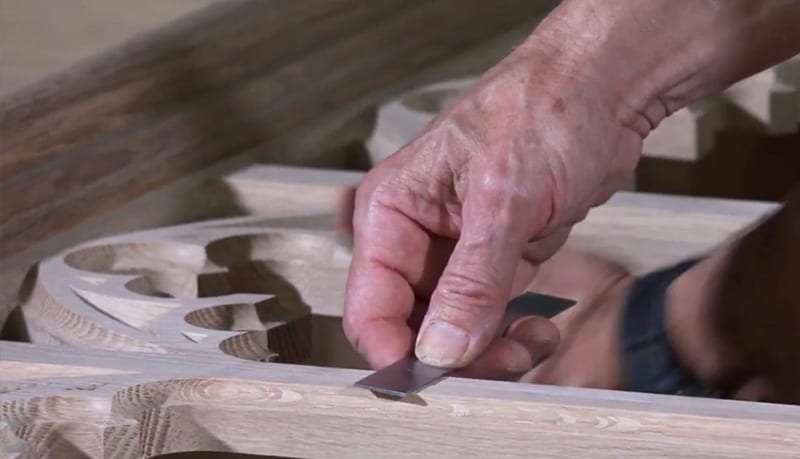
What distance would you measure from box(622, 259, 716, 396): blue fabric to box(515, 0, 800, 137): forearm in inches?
3.5

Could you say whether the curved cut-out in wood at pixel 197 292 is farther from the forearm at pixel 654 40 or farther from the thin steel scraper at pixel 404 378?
the forearm at pixel 654 40

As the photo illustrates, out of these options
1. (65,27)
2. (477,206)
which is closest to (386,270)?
(477,206)

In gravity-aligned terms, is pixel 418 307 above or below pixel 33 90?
below

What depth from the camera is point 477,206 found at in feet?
1.74

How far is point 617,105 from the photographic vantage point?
0.58m

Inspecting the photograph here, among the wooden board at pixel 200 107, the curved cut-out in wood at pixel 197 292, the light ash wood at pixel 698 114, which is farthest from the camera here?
the light ash wood at pixel 698 114

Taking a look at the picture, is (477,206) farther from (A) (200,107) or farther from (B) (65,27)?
(B) (65,27)

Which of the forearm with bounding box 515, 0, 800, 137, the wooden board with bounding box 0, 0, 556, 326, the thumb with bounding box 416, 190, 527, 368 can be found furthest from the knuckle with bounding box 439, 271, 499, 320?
the wooden board with bounding box 0, 0, 556, 326

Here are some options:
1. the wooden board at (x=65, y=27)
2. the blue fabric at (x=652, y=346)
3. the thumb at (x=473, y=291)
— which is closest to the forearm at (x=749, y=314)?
the blue fabric at (x=652, y=346)

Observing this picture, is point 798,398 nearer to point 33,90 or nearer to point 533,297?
point 533,297

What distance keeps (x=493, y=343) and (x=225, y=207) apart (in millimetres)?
257

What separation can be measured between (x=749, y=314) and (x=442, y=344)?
0.56ft

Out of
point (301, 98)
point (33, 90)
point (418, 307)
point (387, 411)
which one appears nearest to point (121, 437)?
point (387, 411)

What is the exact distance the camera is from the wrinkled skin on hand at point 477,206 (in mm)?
516
